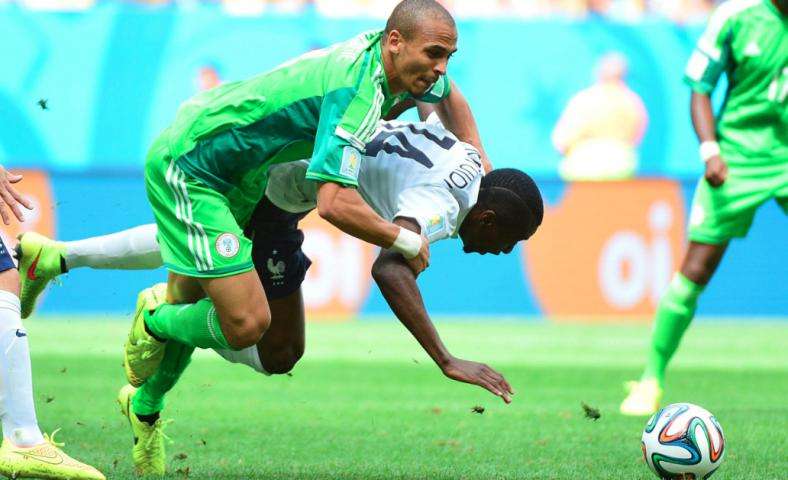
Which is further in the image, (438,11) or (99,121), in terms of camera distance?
(99,121)

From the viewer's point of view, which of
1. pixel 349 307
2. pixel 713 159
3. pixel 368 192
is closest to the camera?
pixel 368 192

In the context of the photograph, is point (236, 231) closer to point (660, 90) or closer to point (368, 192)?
point (368, 192)

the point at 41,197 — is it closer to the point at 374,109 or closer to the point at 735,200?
the point at 735,200

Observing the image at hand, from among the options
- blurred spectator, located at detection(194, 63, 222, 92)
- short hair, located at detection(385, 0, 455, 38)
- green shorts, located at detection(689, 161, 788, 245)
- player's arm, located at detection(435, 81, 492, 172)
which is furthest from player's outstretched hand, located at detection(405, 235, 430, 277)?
blurred spectator, located at detection(194, 63, 222, 92)

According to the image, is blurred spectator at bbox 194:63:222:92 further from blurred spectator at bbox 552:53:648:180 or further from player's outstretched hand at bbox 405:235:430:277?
player's outstretched hand at bbox 405:235:430:277

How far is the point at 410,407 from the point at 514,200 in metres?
3.14

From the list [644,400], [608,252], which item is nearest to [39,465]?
[644,400]

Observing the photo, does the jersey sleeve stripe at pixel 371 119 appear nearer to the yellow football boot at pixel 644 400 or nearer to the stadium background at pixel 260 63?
the yellow football boot at pixel 644 400

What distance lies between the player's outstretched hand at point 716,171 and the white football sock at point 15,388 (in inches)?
170

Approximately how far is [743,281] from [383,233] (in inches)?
451

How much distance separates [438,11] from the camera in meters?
5.39

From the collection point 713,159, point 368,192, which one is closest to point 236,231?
point 368,192

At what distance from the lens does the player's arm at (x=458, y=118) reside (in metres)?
6.45

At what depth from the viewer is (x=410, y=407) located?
28.0ft
